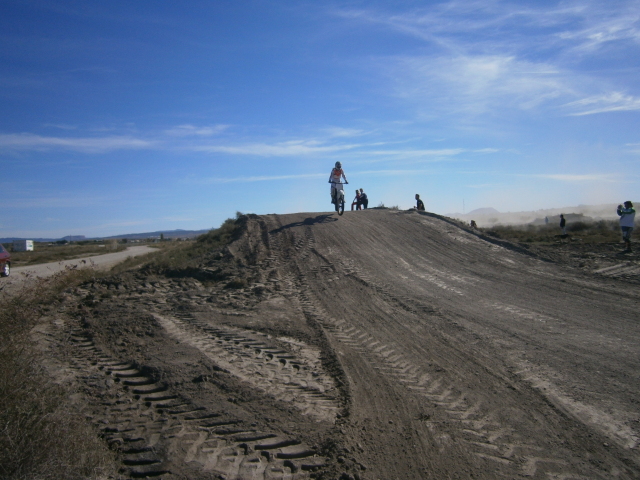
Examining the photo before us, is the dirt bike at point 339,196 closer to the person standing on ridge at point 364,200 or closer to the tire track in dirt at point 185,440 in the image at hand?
the person standing on ridge at point 364,200

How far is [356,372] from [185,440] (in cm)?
245

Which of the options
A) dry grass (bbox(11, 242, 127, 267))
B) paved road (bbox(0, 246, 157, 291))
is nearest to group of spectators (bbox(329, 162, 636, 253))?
paved road (bbox(0, 246, 157, 291))

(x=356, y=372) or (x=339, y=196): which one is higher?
(x=339, y=196)

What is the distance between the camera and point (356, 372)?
5.97 meters

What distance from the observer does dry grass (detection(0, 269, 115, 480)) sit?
10.8ft

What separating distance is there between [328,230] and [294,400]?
38.2 feet

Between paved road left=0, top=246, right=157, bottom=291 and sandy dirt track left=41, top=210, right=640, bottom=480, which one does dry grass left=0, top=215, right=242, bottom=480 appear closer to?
sandy dirt track left=41, top=210, right=640, bottom=480

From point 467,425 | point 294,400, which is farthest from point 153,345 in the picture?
point 467,425

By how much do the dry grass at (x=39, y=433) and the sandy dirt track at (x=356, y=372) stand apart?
33cm

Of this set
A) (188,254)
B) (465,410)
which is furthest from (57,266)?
(465,410)

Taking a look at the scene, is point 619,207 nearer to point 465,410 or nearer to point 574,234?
point 574,234

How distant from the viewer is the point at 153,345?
7.12 meters

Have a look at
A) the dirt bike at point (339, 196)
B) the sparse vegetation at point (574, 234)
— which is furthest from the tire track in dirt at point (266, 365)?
the sparse vegetation at point (574, 234)

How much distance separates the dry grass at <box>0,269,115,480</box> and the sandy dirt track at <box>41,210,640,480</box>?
33cm
